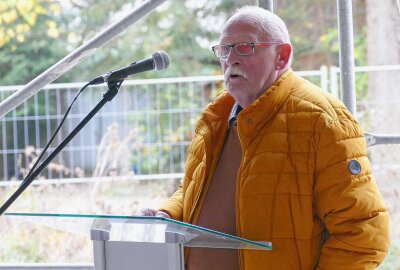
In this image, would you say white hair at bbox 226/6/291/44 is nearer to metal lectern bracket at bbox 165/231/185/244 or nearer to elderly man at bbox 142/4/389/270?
elderly man at bbox 142/4/389/270

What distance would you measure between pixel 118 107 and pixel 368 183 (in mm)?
4255

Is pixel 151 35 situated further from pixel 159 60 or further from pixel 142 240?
pixel 142 240

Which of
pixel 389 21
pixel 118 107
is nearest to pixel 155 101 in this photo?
pixel 118 107

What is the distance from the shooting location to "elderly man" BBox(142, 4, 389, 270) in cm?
163

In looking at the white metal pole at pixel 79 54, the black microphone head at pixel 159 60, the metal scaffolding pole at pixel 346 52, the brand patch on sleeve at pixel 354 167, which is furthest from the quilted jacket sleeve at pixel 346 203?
the white metal pole at pixel 79 54

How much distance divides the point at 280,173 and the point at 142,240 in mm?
423

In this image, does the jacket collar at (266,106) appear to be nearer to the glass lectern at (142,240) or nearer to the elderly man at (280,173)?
the elderly man at (280,173)

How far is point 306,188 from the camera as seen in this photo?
5.45 ft

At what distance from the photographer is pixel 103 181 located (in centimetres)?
530

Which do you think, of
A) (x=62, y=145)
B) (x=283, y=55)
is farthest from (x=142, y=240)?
(x=283, y=55)

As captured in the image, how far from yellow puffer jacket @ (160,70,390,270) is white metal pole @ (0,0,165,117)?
3.20 feet

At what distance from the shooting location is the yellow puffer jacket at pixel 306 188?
5.32 ft

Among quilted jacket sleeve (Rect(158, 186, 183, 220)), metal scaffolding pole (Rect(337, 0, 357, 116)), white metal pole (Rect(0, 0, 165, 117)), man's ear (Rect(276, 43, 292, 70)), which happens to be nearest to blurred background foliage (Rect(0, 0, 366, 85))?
white metal pole (Rect(0, 0, 165, 117))

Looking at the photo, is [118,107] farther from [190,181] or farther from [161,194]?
[190,181]
